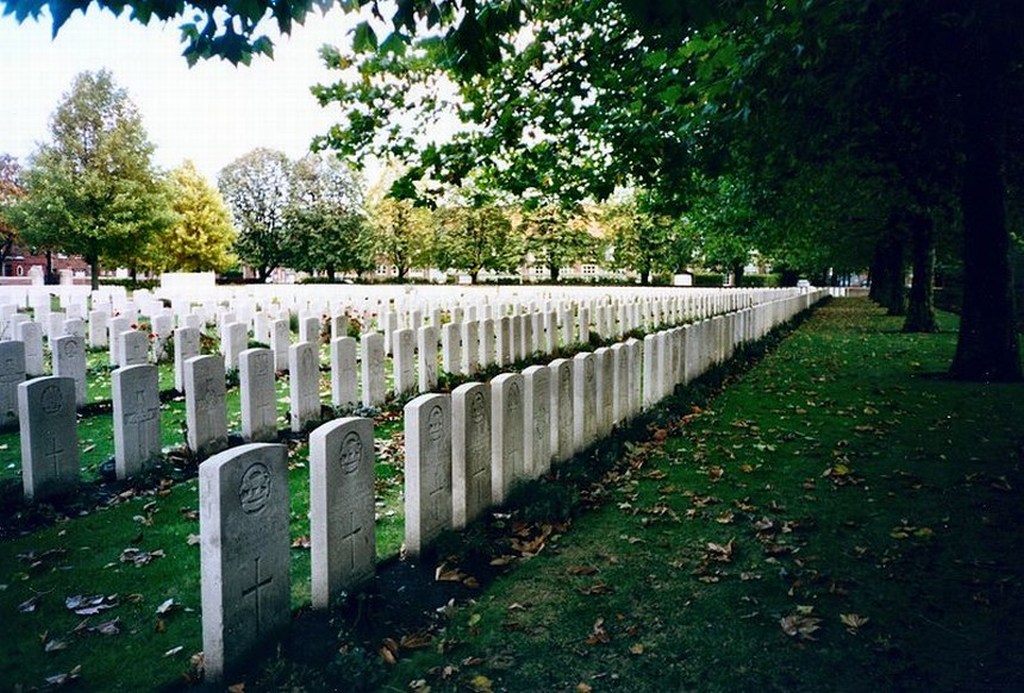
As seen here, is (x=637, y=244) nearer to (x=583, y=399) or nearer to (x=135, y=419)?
(x=583, y=399)

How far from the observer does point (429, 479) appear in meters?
4.39

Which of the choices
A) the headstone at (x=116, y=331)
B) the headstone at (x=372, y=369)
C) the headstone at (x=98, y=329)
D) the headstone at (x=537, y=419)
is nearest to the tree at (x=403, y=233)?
the headstone at (x=98, y=329)

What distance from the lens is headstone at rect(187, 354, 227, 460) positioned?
249 inches

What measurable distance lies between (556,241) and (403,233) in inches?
449

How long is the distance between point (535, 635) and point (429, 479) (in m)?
1.24

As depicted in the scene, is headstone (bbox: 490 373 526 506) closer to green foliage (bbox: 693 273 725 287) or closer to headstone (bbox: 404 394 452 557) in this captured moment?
headstone (bbox: 404 394 452 557)

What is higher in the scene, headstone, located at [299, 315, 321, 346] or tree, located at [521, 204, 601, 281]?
tree, located at [521, 204, 601, 281]

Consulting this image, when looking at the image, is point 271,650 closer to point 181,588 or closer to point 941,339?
point 181,588

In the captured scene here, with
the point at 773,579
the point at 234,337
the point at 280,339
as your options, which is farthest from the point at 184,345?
the point at 773,579

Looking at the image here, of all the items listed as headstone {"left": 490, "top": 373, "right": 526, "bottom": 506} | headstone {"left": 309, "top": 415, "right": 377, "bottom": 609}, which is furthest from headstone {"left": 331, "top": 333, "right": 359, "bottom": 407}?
headstone {"left": 309, "top": 415, "right": 377, "bottom": 609}

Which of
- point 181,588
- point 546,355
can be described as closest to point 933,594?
point 181,588

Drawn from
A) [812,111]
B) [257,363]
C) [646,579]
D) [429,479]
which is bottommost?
[646,579]

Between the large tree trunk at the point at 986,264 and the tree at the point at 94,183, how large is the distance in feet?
112

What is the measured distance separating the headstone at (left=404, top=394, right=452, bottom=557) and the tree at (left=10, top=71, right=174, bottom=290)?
34.4 m
